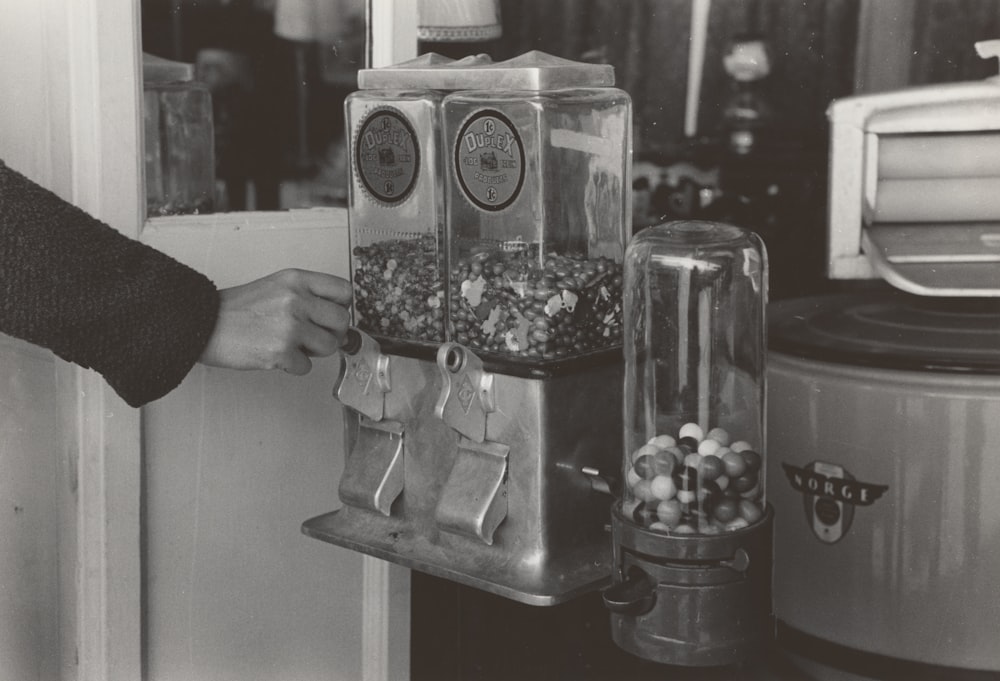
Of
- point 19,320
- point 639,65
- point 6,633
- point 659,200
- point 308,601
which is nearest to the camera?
point 19,320

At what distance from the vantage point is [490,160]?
124 cm

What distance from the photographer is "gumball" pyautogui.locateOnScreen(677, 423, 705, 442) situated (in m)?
1.17

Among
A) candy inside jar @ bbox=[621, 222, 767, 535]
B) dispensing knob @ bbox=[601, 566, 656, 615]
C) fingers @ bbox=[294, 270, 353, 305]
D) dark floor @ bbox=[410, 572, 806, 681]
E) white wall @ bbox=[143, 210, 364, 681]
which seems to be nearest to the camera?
dispensing knob @ bbox=[601, 566, 656, 615]

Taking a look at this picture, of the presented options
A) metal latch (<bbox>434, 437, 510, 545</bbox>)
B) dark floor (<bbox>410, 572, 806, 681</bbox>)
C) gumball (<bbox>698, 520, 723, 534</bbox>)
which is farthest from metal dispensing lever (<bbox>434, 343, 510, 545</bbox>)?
dark floor (<bbox>410, 572, 806, 681</bbox>)

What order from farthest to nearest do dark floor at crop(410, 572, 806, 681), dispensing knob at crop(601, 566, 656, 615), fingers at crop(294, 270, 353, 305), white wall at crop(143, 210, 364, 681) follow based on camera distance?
1. dark floor at crop(410, 572, 806, 681)
2. white wall at crop(143, 210, 364, 681)
3. fingers at crop(294, 270, 353, 305)
4. dispensing knob at crop(601, 566, 656, 615)

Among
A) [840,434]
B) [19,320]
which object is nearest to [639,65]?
[840,434]

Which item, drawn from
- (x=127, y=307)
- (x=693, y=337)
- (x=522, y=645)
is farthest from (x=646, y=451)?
(x=522, y=645)

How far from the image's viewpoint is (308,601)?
5.92 ft

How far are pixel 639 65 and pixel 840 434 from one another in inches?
75.0

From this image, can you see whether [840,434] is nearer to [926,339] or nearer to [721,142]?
[926,339]

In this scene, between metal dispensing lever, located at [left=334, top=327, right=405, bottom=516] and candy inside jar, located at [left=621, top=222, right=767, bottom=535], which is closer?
candy inside jar, located at [left=621, top=222, right=767, bottom=535]

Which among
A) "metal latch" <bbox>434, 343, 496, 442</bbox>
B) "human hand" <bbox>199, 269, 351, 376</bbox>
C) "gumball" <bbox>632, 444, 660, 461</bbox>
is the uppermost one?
"human hand" <bbox>199, 269, 351, 376</bbox>

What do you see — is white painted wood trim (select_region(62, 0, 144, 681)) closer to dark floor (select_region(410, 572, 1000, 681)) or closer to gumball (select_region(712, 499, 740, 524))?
dark floor (select_region(410, 572, 1000, 681))

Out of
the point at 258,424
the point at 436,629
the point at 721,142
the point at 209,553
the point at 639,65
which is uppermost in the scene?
the point at 639,65
